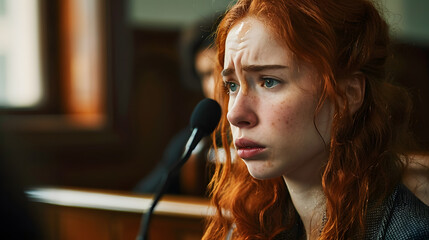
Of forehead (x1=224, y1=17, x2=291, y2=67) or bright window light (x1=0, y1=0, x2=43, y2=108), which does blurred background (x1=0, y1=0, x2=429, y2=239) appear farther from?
forehead (x1=224, y1=17, x2=291, y2=67)

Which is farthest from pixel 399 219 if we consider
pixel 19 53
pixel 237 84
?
pixel 19 53

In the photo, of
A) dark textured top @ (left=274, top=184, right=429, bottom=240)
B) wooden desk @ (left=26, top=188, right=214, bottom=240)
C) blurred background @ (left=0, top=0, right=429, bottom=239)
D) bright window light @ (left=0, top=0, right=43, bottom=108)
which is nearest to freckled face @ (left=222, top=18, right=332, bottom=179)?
dark textured top @ (left=274, top=184, right=429, bottom=240)

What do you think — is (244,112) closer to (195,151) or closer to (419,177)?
(419,177)

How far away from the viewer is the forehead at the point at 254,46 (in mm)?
1041

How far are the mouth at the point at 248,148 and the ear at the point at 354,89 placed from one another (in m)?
0.19

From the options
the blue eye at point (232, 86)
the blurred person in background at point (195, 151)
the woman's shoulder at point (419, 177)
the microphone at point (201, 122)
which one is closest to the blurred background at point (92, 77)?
the blurred person in background at point (195, 151)

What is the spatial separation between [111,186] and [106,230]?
2184mm

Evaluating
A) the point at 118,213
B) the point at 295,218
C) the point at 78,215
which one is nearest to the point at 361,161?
the point at 295,218

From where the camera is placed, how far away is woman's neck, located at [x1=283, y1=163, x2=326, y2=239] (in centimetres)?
111

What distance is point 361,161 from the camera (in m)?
1.10

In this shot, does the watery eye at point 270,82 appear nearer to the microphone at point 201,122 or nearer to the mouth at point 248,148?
the mouth at point 248,148

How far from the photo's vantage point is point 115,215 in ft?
7.15

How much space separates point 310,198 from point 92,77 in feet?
10.7

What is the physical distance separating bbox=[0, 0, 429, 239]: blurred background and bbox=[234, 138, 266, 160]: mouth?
10.0ft
